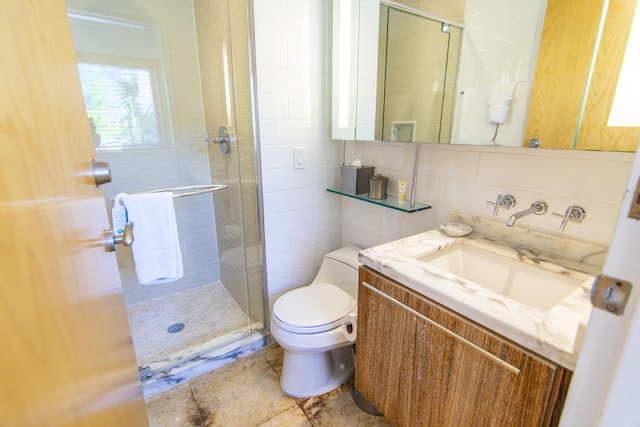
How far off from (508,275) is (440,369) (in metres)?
0.45

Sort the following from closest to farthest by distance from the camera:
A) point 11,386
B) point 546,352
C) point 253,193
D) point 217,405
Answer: point 11,386
point 546,352
point 217,405
point 253,193

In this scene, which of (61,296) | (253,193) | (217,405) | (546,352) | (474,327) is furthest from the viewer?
(253,193)

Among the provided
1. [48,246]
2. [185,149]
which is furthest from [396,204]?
[185,149]

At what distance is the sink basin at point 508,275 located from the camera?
0.99m

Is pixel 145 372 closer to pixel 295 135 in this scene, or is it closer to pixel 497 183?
pixel 295 135

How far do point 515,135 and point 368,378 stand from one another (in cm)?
106

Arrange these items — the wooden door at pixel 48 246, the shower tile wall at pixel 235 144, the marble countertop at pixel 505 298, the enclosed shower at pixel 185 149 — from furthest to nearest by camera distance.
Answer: the enclosed shower at pixel 185 149, the shower tile wall at pixel 235 144, the marble countertop at pixel 505 298, the wooden door at pixel 48 246

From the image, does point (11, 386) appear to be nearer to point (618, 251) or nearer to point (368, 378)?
point (618, 251)

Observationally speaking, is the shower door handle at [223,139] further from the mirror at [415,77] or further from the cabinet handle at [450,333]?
the cabinet handle at [450,333]

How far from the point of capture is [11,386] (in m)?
0.30

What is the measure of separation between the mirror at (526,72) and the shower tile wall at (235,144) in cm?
88

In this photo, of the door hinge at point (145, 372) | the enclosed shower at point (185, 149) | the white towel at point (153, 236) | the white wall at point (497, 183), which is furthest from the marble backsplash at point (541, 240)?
the door hinge at point (145, 372)

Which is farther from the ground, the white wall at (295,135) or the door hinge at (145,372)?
the white wall at (295,135)

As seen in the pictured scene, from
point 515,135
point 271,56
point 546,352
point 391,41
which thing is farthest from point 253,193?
point 546,352
